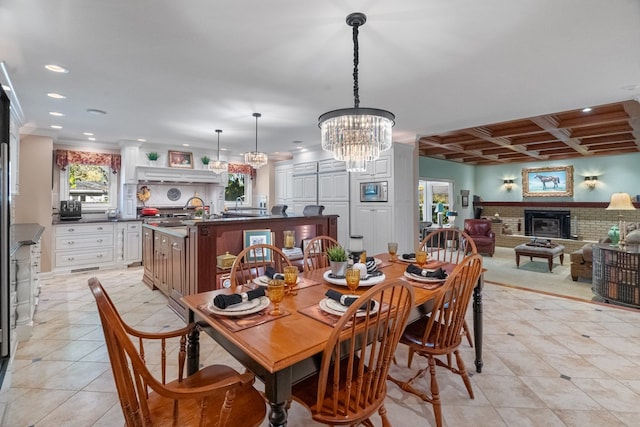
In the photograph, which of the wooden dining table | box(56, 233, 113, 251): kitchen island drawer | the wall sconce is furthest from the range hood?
the wall sconce

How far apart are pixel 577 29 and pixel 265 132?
4108 millimetres

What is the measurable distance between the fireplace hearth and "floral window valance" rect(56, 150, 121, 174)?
1047 centimetres

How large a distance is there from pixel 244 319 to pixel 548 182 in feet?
32.8

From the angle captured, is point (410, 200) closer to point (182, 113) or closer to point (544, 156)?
point (182, 113)

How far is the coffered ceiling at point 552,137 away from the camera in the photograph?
4.43 metres

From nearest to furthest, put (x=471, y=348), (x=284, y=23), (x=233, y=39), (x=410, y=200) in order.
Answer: (x=284, y=23), (x=233, y=39), (x=471, y=348), (x=410, y=200)

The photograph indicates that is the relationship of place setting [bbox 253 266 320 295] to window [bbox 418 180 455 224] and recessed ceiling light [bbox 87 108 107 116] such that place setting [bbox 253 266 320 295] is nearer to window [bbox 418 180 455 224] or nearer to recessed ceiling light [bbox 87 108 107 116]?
recessed ceiling light [bbox 87 108 107 116]

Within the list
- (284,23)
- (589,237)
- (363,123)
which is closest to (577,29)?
(363,123)

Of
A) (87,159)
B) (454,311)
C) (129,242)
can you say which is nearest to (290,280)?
(454,311)

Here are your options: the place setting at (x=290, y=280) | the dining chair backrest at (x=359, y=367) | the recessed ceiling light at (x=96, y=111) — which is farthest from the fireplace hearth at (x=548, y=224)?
the recessed ceiling light at (x=96, y=111)

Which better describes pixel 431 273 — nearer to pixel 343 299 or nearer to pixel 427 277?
pixel 427 277

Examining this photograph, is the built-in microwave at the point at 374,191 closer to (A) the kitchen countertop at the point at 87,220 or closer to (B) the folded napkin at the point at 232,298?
(B) the folded napkin at the point at 232,298

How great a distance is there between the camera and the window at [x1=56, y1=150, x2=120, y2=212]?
5637 millimetres

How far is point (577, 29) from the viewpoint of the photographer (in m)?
2.11
